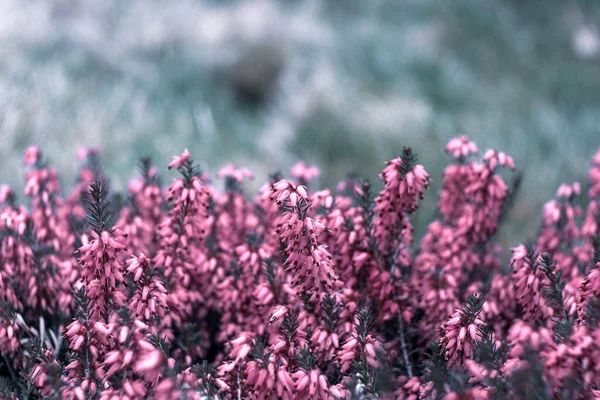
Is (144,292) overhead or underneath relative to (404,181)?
underneath

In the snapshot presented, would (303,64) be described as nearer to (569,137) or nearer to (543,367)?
(569,137)

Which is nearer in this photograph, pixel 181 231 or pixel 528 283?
pixel 528 283

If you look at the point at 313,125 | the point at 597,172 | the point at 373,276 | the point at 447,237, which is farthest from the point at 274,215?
the point at 313,125

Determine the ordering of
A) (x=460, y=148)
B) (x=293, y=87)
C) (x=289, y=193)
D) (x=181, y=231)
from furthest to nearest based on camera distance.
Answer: (x=293, y=87)
(x=460, y=148)
(x=181, y=231)
(x=289, y=193)

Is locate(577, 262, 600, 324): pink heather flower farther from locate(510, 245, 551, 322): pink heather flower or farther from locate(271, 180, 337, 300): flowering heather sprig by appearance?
locate(271, 180, 337, 300): flowering heather sprig

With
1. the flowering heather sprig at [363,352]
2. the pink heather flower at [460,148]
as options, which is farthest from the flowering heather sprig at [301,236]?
the pink heather flower at [460,148]

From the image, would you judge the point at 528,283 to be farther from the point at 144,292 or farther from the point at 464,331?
the point at 144,292

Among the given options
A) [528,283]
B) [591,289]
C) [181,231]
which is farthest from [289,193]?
[591,289]
